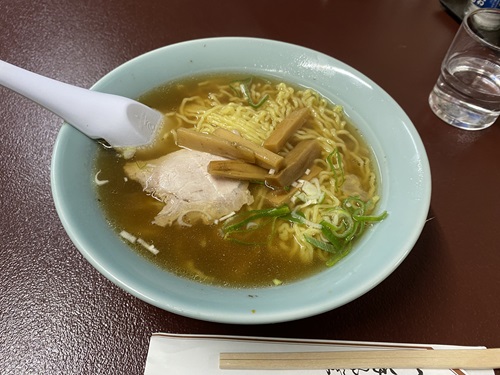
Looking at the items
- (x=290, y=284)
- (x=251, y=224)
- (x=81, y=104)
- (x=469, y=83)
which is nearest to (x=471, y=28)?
(x=469, y=83)

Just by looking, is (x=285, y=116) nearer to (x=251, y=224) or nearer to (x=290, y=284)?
(x=251, y=224)

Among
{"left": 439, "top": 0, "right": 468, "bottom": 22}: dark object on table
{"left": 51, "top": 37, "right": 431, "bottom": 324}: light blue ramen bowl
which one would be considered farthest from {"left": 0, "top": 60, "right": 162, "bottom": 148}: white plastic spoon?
{"left": 439, "top": 0, "right": 468, "bottom": 22}: dark object on table

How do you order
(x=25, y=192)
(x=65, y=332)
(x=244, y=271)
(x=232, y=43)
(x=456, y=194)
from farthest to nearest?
(x=232, y=43)
(x=456, y=194)
(x=25, y=192)
(x=244, y=271)
(x=65, y=332)

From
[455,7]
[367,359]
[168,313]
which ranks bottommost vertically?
[168,313]

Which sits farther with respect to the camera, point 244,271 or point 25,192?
point 25,192

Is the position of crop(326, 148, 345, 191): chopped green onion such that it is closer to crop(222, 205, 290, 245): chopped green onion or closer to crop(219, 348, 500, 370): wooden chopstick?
crop(222, 205, 290, 245): chopped green onion

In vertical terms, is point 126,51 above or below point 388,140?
below

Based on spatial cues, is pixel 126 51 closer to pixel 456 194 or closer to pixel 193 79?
pixel 193 79

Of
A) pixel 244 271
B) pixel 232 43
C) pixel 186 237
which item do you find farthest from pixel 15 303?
pixel 232 43
